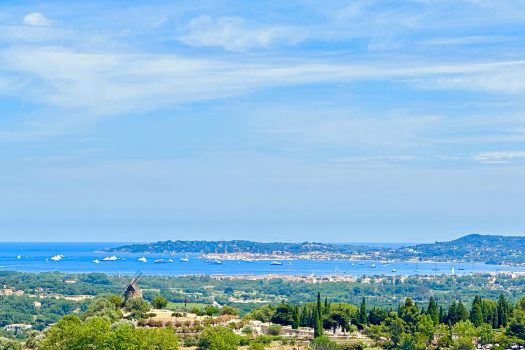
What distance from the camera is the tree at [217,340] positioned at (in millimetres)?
61000

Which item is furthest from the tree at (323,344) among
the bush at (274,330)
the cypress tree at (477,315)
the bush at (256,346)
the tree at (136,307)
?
the tree at (136,307)

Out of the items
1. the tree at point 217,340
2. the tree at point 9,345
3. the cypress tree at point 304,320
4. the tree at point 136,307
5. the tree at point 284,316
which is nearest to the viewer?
the tree at point 217,340

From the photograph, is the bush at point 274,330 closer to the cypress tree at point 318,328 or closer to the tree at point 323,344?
the cypress tree at point 318,328

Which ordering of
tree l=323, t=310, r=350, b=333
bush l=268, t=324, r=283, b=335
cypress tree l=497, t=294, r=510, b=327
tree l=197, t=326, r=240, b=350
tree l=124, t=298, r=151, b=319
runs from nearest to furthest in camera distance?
tree l=197, t=326, r=240, b=350
bush l=268, t=324, r=283, b=335
tree l=124, t=298, r=151, b=319
tree l=323, t=310, r=350, b=333
cypress tree l=497, t=294, r=510, b=327

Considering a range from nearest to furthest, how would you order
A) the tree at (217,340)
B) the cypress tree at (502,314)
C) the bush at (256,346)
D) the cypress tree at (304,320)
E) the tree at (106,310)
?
the tree at (217,340), the bush at (256,346), the tree at (106,310), the cypress tree at (502,314), the cypress tree at (304,320)

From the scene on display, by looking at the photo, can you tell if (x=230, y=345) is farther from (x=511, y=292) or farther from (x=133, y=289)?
(x=511, y=292)

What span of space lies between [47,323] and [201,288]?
67.5 m

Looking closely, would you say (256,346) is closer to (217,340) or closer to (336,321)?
(217,340)

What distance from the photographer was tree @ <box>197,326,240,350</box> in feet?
200

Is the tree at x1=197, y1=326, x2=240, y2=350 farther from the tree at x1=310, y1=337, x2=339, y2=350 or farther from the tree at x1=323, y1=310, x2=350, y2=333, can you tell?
the tree at x1=323, y1=310, x2=350, y2=333

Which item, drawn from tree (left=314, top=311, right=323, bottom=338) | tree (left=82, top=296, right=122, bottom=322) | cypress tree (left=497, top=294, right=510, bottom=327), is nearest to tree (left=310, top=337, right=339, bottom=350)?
tree (left=314, top=311, right=323, bottom=338)

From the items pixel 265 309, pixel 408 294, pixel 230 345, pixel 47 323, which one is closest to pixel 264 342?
pixel 230 345

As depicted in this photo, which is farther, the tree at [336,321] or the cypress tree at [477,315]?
the tree at [336,321]

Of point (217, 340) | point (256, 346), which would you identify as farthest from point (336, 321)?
point (217, 340)
